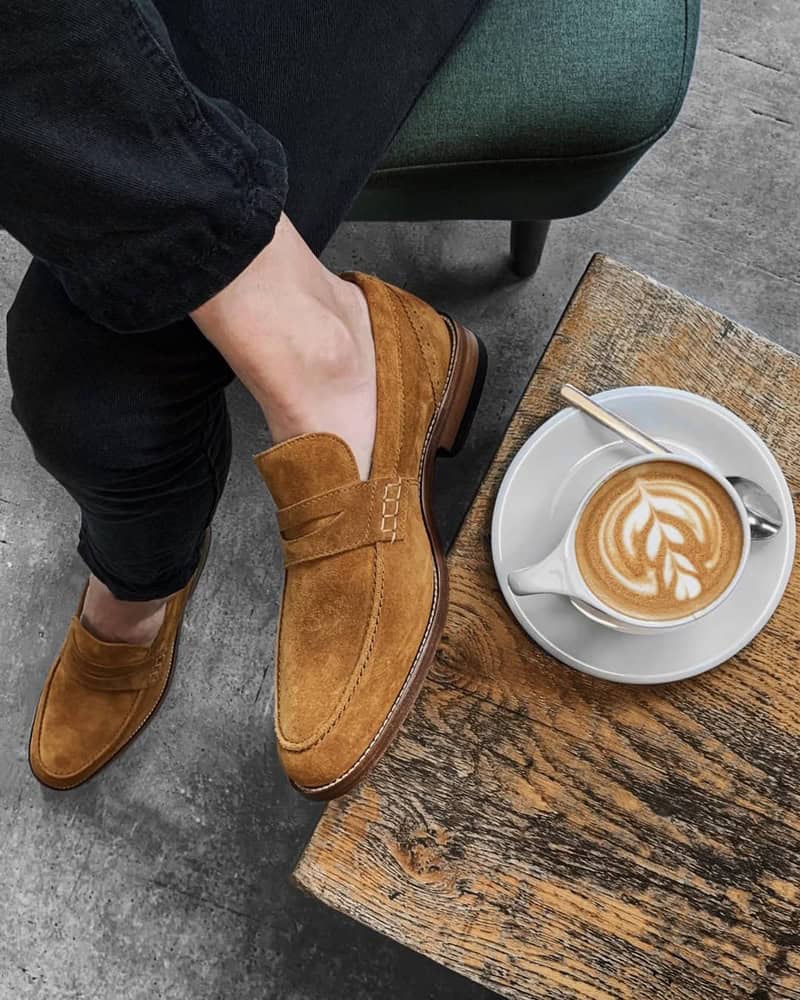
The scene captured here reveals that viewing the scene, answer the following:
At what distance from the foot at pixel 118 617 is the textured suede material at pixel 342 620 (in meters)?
0.40

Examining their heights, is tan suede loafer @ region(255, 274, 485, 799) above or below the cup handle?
below

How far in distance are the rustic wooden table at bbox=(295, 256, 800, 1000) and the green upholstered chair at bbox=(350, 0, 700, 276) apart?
31cm

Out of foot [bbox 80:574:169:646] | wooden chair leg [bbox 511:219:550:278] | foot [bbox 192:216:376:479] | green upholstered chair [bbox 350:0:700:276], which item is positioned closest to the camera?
foot [bbox 192:216:376:479]

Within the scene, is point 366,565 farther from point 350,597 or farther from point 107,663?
point 107,663

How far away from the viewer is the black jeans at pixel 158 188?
47 cm

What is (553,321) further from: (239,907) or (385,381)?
(239,907)

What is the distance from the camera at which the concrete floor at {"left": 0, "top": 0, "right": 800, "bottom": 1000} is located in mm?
1104

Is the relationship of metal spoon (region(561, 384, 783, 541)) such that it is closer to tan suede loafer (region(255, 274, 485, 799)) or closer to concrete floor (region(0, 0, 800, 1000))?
tan suede loafer (region(255, 274, 485, 799))

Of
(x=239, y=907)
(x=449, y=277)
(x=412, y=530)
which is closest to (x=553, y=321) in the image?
(x=449, y=277)

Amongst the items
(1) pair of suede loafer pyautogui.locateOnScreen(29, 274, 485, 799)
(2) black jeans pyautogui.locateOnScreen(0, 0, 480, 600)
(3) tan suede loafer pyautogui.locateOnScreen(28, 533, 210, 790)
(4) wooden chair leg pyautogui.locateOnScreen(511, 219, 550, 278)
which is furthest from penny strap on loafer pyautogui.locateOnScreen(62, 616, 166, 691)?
(4) wooden chair leg pyautogui.locateOnScreen(511, 219, 550, 278)

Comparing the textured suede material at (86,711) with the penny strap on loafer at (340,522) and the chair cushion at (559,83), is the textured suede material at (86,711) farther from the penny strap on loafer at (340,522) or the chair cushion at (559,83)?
the chair cushion at (559,83)

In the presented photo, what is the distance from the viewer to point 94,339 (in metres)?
0.67

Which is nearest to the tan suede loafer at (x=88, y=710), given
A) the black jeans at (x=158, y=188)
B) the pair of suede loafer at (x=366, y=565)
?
the black jeans at (x=158, y=188)

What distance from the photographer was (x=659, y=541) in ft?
1.86
